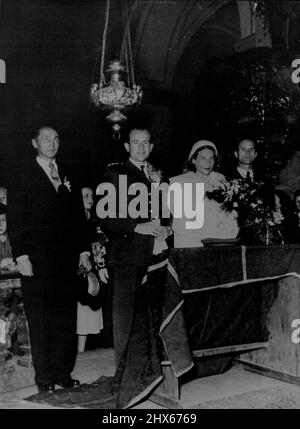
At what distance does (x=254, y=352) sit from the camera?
342 centimetres

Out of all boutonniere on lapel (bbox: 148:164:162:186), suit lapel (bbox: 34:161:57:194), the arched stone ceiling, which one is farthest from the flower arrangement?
the arched stone ceiling

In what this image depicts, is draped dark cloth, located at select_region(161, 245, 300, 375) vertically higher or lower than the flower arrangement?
lower

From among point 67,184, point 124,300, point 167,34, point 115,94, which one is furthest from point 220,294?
point 167,34

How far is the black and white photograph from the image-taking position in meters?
2.79

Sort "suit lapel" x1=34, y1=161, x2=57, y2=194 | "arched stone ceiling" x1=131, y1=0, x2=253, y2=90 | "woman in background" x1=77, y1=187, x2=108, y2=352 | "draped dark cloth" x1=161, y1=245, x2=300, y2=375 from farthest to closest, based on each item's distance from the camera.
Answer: "arched stone ceiling" x1=131, y1=0, x2=253, y2=90 → "woman in background" x1=77, y1=187, x2=108, y2=352 → "suit lapel" x1=34, y1=161, x2=57, y2=194 → "draped dark cloth" x1=161, y1=245, x2=300, y2=375

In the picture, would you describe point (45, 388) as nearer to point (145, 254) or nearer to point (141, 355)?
point (141, 355)

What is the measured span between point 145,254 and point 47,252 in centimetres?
58

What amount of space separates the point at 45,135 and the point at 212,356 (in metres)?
1.61

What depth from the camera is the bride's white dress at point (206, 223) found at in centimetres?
341

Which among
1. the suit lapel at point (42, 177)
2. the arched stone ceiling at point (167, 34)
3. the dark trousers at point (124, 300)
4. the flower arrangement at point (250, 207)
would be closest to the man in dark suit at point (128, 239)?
the dark trousers at point (124, 300)

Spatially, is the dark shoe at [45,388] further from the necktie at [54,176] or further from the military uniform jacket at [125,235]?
the necktie at [54,176]

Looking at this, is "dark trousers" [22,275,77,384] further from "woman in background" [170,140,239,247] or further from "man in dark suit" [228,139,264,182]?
"man in dark suit" [228,139,264,182]

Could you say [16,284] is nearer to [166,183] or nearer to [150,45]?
[166,183]

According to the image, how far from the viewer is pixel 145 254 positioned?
2.93 meters
